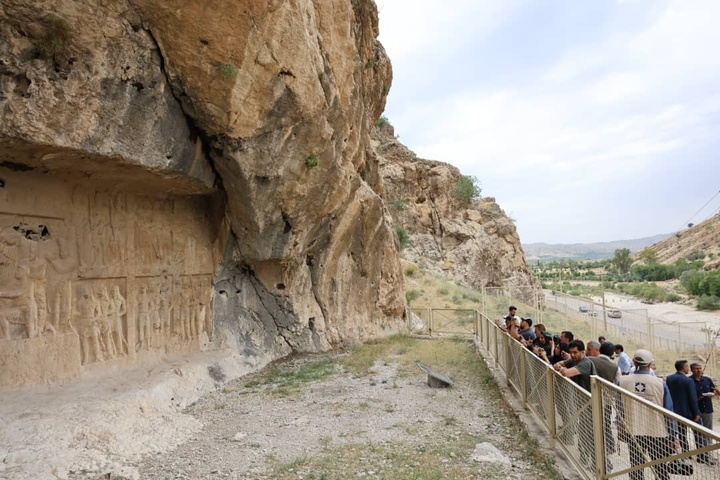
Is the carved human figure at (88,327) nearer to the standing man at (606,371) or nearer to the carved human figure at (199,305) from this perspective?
the carved human figure at (199,305)

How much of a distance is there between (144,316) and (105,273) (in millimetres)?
1233

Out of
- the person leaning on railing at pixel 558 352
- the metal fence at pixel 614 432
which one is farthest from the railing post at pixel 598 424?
the person leaning on railing at pixel 558 352

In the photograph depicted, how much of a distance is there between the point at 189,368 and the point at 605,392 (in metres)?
7.68

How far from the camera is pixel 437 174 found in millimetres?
33719

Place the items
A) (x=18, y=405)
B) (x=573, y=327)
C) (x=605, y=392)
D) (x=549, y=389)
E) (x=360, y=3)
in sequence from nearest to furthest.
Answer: (x=605, y=392) < (x=549, y=389) < (x=18, y=405) < (x=360, y=3) < (x=573, y=327)

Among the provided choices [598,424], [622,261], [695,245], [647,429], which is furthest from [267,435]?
[695,245]

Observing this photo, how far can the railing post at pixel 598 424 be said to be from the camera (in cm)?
436

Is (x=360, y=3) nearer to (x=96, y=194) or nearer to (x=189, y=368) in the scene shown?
(x=96, y=194)

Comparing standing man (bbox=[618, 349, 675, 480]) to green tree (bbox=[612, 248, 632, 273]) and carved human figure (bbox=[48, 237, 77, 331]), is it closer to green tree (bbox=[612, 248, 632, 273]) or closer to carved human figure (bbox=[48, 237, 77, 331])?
carved human figure (bbox=[48, 237, 77, 331])

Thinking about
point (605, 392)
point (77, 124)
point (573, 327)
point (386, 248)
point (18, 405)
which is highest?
point (77, 124)

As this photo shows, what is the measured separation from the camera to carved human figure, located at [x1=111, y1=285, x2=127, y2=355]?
9.03 metres

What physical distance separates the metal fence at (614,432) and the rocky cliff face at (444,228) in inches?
981

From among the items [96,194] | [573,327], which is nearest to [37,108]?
[96,194]

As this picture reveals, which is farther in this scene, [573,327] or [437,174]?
[437,174]
